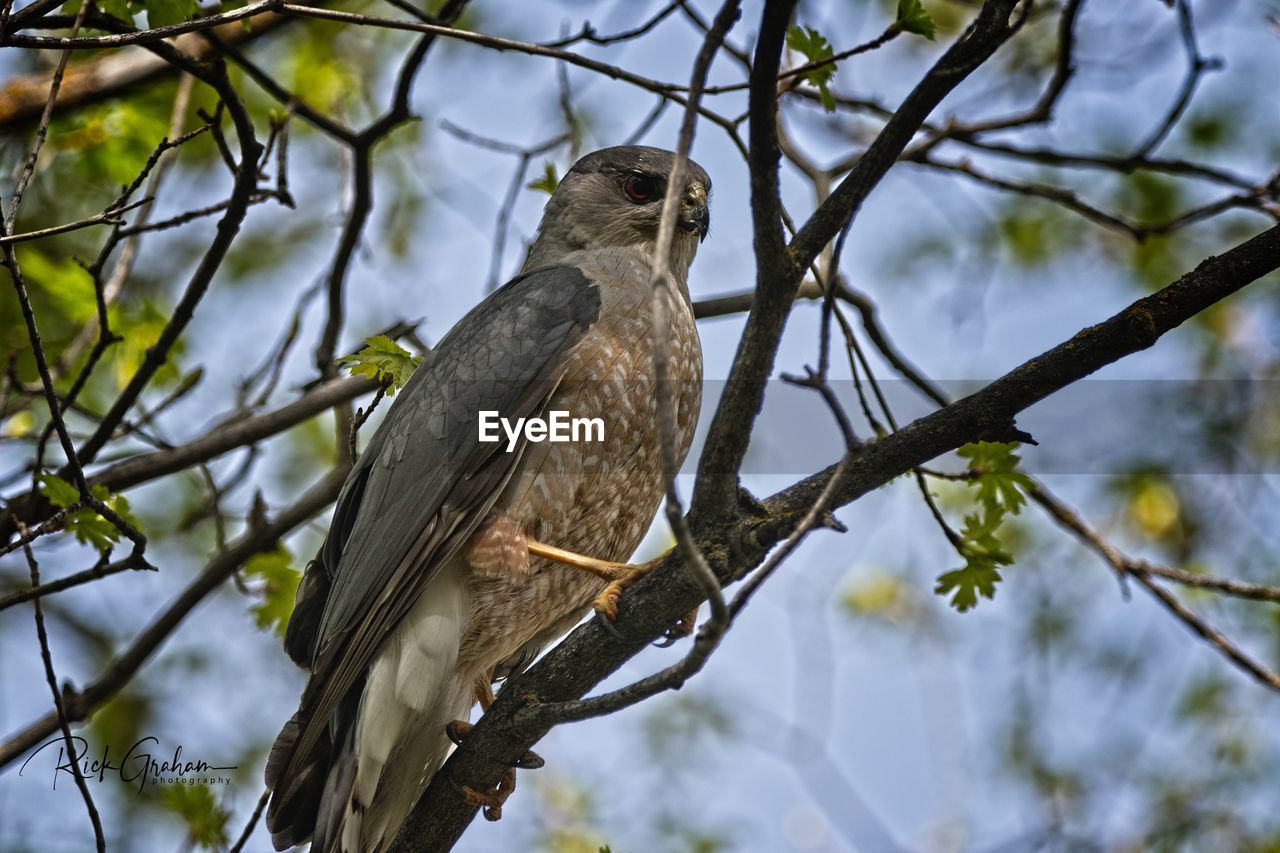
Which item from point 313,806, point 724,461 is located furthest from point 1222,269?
point 313,806

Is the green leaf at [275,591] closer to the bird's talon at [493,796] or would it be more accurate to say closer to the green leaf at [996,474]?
the bird's talon at [493,796]

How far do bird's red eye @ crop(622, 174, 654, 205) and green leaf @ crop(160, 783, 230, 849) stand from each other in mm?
2722

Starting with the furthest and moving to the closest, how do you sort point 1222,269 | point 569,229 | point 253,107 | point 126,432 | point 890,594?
1. point 890,594
2. point 253,107
3. point 569,229
4. point 126,432
5. point 1222,269

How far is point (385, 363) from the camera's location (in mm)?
3584

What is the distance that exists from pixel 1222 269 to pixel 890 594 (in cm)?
597

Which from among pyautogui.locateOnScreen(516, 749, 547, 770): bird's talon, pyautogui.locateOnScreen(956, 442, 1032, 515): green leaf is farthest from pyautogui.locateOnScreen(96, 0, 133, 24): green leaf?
pyautogui.locateOnScreen(956, 442, 1032, 515): green leaf

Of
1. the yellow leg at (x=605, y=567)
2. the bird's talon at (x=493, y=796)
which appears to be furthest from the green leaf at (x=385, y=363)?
the bird's talon at (x=493, y=796)

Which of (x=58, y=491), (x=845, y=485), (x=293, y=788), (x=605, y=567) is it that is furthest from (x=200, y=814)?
A: (x=845, y=485)

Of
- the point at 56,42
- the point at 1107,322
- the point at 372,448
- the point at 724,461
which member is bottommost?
the point at 724,461

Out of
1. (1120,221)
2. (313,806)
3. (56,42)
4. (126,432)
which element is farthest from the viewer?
(1120,221)

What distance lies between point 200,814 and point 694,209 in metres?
2.79

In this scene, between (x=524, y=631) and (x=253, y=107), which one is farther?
(x=253, y=107)

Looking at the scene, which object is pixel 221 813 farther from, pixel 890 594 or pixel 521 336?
pixel 890 594

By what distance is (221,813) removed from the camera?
411 cm
